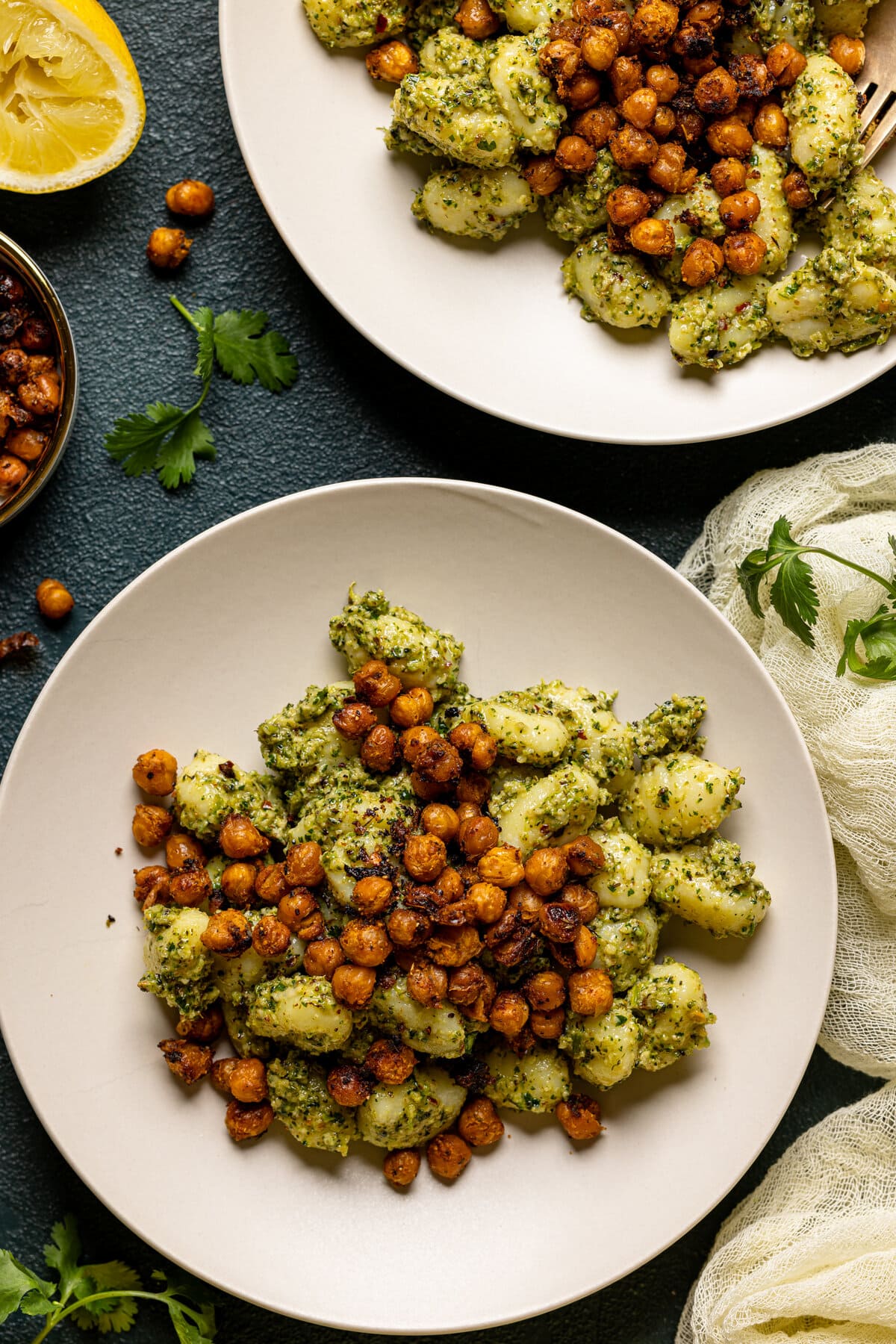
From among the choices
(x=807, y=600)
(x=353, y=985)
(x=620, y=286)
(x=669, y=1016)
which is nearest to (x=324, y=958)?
(x=353, y=985)

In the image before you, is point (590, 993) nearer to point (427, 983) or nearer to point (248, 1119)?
point (427, 983)

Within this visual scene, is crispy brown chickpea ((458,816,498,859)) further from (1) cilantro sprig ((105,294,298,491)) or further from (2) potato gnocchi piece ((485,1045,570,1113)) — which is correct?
(1) cilantro sprig ((105,294,298,491))

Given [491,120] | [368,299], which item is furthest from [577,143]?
[368,299]

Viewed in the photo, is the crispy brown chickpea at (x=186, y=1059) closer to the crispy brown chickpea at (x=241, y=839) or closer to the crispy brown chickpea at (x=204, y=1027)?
the crispy brown chickpea at (x=204, y=1027)

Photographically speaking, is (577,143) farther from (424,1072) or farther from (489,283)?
(424,1072)

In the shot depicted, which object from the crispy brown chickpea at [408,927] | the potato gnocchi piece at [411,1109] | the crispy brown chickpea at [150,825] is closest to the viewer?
the crispy brown chickpea at [408,927]

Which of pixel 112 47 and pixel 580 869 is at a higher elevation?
pixel 112 47

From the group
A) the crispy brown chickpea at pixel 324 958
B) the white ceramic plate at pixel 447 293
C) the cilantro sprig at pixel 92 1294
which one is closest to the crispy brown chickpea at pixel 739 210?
the white ceramic plate at pixel 447 293
